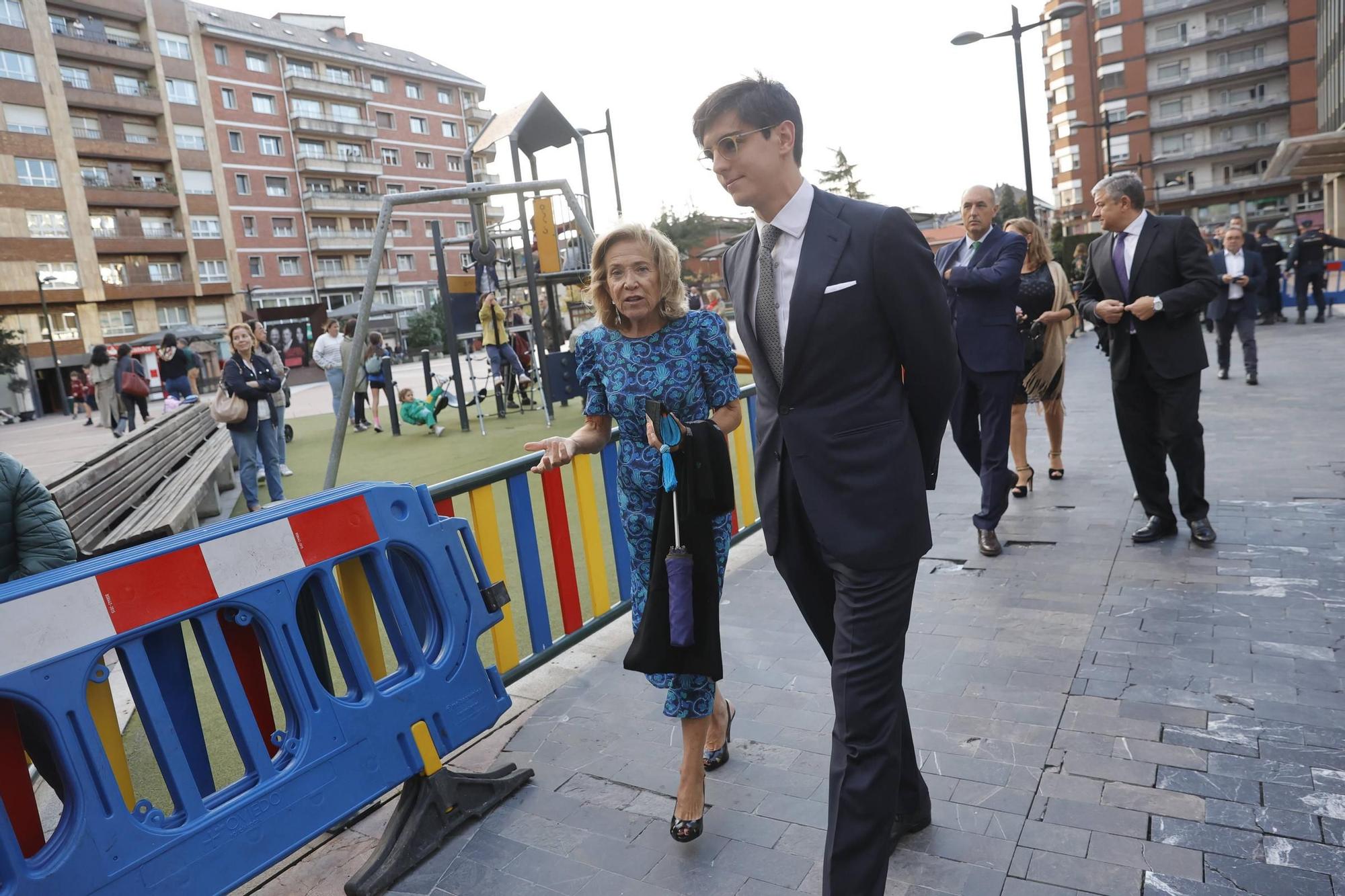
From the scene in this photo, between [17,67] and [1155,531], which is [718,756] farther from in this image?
[17,67]

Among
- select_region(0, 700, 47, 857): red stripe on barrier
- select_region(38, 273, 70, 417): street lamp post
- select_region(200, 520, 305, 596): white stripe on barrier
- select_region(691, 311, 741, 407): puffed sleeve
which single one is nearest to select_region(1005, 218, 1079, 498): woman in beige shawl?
select_region(691, 311, 741, 407): puffed sleeve

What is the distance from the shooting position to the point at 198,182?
58.6 metres

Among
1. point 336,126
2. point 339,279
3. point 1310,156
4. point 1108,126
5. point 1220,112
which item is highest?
point 336,126

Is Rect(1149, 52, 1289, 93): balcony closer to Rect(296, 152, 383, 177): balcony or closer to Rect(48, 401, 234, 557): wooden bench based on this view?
Rect(296, 152, 383, 177): balcony

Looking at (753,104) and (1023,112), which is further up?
(1023,112)

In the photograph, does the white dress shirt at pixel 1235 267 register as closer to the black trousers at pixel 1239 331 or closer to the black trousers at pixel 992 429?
the black trousers at pixel 1239 331

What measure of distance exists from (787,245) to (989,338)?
3360 millimetres

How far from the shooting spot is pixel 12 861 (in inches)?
83.3

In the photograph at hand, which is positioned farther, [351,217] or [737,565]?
[351,217]

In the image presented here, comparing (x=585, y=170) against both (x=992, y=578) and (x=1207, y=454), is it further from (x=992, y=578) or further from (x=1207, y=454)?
(x=992, y=578)

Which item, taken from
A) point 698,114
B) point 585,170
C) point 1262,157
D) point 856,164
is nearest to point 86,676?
point 698,114

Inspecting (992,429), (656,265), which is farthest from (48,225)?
(656,265)

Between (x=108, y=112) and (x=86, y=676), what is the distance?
64853mm

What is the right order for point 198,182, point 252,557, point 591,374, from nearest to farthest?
1. point 252,557
2. point 591,374
3. point 198,182
